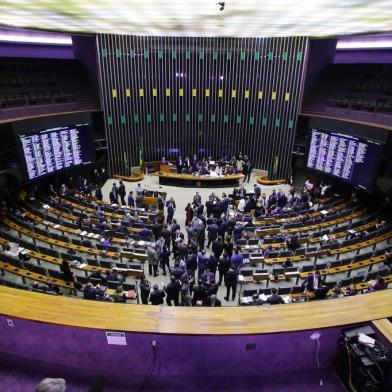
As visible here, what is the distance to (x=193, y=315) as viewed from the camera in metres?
3.07

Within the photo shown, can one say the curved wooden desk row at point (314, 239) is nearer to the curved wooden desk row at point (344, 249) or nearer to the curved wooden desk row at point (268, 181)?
the curved wooden desk row at point (344, 249)

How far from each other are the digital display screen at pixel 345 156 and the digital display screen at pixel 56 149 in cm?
1110

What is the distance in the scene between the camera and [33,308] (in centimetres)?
309

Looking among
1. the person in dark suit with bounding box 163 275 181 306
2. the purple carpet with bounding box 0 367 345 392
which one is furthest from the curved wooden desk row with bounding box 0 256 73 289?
the purple carpet with bounding box 0 367 345 392

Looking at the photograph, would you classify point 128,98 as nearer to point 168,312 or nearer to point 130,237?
point 130,237

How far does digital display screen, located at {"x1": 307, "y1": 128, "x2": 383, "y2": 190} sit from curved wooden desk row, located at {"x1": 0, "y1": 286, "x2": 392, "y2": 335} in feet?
34.1

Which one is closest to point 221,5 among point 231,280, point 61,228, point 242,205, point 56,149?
point 231,280

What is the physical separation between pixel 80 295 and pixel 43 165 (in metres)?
7.27

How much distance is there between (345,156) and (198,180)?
716 centimetres

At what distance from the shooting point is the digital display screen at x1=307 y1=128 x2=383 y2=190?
12.2m

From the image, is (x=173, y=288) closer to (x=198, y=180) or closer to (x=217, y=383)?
(x=217, y=383)

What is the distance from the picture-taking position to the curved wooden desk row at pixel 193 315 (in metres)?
2.88

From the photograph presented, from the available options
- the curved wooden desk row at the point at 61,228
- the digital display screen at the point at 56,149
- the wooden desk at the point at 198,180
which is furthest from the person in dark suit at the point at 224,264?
the digital display screen at the point at 56,149

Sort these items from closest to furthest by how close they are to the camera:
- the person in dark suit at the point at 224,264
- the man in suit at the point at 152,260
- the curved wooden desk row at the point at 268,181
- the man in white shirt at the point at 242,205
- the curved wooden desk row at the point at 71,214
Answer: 1. the person in dark suit at the point at 224,264
2. the man in suit at the point at 152,260
3. the curved wooden desk row at the point at 71,214
4. the man in white shirt at the point at 242,205
5. the curved wooden desk row at the point at 268,181
